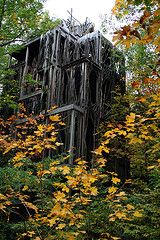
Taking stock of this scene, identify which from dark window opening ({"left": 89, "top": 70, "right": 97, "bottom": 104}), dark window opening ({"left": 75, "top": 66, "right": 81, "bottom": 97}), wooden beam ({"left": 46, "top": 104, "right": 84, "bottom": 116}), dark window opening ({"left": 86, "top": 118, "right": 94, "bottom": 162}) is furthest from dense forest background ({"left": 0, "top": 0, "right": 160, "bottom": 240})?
dark window opening ({"left": 75, "top": 66, "right": 81, "bottom": 97})

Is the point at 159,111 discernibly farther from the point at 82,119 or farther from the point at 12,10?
the point at 82,119

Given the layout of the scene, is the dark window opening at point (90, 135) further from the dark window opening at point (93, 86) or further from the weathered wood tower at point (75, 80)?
the dark window opening at point (93, 86)

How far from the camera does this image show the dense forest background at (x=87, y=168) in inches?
141

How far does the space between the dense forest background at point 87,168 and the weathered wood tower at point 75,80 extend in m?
0.86

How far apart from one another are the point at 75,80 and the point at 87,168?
192 inches

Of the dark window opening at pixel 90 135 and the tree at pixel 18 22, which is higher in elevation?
the tree at pixel 18 22

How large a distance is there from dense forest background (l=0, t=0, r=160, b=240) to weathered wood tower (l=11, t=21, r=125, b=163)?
0.86 metres

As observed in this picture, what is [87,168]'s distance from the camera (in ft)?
45.2

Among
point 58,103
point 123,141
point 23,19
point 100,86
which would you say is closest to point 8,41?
point 23,19

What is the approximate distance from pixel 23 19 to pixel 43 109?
488 centimetres

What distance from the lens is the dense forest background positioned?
357 centimetres

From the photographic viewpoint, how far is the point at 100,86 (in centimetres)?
1630

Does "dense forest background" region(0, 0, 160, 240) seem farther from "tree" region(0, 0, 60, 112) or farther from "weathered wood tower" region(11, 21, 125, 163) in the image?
"weathered wood tower" region(11, 21, 125, 163)

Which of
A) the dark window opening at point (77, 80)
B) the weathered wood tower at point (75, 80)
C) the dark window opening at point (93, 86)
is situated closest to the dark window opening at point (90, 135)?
the weathered wood tower at point (75, 80)
